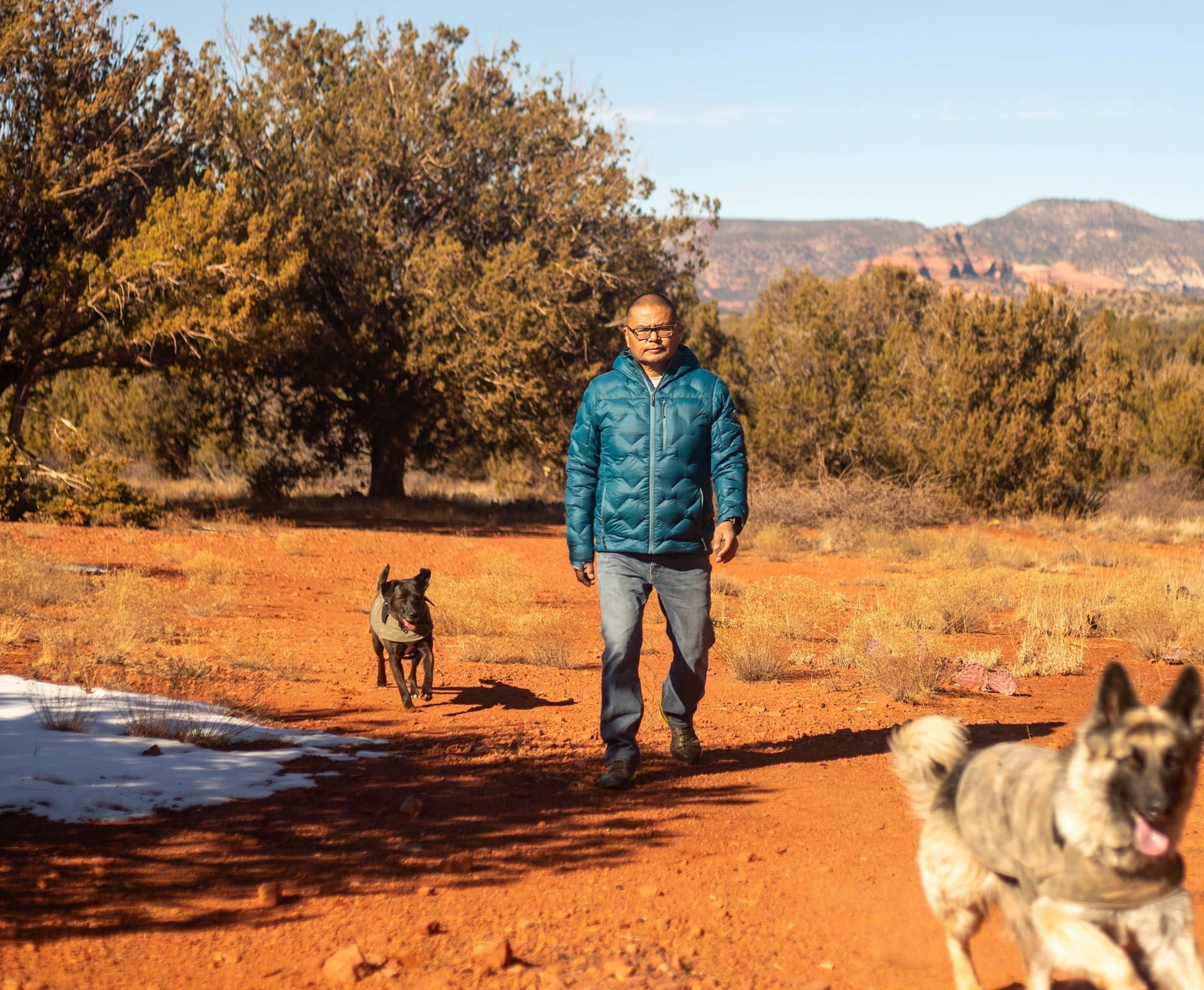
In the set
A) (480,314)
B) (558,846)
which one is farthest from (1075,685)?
(480,314)

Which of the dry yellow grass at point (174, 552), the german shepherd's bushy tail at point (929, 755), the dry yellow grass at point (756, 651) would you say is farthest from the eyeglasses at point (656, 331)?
the dry yellow grass at point (174, 552)

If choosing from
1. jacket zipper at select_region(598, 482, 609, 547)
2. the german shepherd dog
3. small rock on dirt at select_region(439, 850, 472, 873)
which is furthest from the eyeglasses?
the german shepherd dog

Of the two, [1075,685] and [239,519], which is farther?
[239,519]

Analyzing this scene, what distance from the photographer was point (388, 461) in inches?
970

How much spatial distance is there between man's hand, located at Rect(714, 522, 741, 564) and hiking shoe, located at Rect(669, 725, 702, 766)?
1.06 meters

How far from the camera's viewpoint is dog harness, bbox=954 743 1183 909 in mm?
2721

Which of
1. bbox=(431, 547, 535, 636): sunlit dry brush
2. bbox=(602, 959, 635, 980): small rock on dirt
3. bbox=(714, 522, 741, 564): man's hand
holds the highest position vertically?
bbox=(714, 522, 741, 564): man's hand

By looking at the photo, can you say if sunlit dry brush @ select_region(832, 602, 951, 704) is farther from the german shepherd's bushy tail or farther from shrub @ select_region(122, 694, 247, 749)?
the german shepherd's bushy tail

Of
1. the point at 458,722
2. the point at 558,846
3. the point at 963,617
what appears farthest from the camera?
the point at 963,617

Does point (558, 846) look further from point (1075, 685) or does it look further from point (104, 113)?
point (104, 113)

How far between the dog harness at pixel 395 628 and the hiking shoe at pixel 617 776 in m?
2.40

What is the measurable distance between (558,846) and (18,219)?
56.3 feet

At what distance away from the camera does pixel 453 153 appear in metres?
22.9

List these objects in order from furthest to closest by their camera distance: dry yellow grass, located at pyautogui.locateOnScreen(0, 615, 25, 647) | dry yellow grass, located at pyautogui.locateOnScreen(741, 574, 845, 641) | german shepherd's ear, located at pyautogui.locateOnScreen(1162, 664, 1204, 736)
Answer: dry yellow grass, located at pyautogui.locateOnScreen(741, 574, 845, 641)
dry yellow grass, located at pyautogui.locateOnScreen(0, 615, 25, 647)
german shepherd's ear, located at pyautogui.locateOnScreen(1162, 664, 1204, 736)
